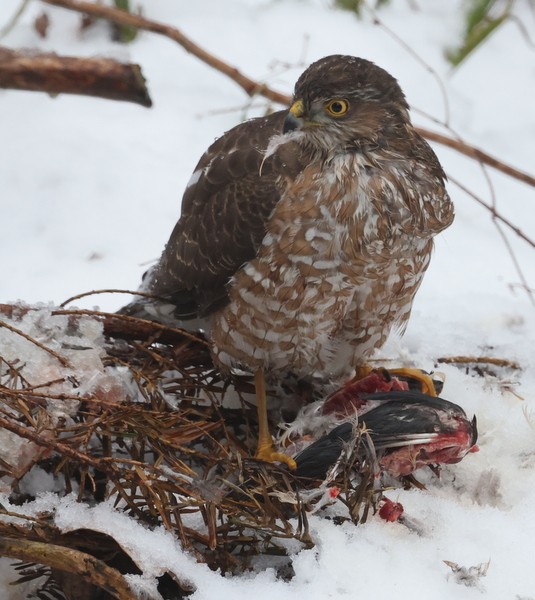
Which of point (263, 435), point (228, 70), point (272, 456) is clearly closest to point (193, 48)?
point (228, 70)

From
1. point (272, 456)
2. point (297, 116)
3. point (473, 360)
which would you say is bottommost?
point (272, 456)

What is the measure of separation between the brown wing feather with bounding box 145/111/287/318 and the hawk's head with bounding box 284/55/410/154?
0.58ft

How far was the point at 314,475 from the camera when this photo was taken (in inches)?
110

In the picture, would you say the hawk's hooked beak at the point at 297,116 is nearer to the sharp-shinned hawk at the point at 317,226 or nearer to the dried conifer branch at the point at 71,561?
the sharp-shinned hawk at the point at 317,226

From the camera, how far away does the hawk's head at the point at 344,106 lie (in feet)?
9.31

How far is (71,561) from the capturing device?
2.37 metres

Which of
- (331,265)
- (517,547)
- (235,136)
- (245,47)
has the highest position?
(245,47)

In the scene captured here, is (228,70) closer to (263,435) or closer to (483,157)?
(483,157)

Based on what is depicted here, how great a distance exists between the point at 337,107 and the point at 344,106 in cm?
2

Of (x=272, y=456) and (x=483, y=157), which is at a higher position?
(x=483, y=157)

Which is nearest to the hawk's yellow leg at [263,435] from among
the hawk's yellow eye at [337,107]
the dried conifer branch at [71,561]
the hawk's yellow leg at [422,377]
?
the hawk's yellow leg at [422,377]

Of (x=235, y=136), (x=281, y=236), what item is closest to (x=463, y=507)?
(x=281, y=236)

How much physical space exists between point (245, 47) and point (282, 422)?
2.96m

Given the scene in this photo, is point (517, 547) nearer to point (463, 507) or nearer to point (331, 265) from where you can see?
point (463, 507)
